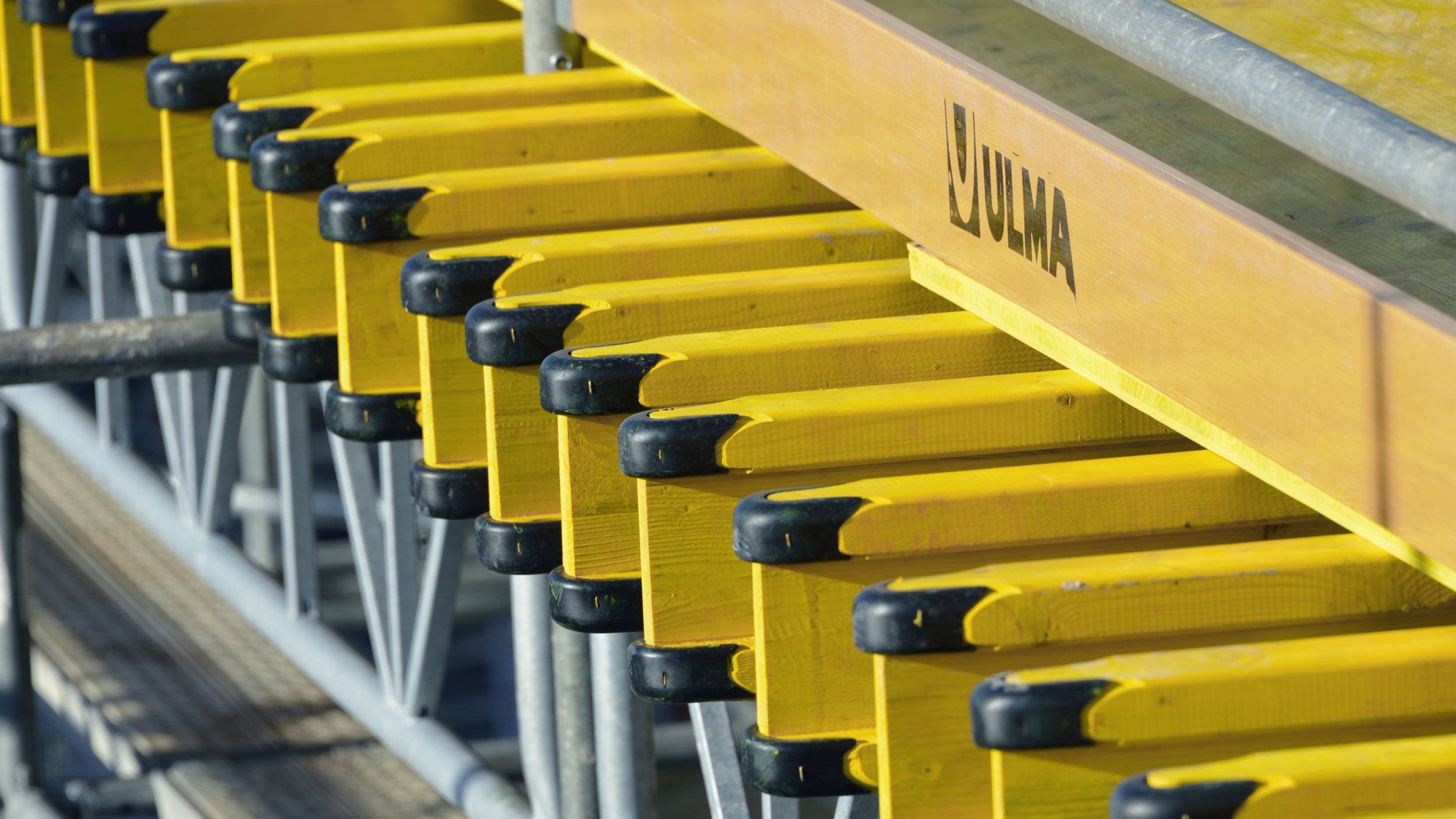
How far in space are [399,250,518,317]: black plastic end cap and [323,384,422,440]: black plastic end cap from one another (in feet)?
0.83

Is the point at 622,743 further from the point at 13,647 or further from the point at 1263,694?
the point at 13,647

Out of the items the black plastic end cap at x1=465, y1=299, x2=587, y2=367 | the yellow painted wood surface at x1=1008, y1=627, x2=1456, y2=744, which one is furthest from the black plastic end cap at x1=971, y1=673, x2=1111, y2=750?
the black plastic end cap at x1=465, y1=299, x2=587, y2=367

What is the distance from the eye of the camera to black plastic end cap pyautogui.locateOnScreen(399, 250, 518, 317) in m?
2.44

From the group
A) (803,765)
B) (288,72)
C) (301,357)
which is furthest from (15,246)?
(803,765)

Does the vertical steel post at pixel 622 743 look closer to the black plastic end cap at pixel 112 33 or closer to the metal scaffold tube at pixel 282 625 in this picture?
the metal scaffold tube at pixel 282 625

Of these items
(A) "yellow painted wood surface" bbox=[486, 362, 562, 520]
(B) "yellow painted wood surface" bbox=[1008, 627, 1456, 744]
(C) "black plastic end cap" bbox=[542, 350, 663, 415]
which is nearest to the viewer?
(B) "yellow painted wood surface" bbox=[1008, 627, 1456, 744]

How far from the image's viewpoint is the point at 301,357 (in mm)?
2846

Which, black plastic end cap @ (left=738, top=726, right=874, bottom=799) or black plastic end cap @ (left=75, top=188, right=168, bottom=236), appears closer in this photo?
black plastic end cap @ (left=738, top=726, right=874, bottom=799)

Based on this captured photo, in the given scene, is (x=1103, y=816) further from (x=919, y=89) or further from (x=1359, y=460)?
(x=919, y=89)

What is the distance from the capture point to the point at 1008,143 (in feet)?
6.85

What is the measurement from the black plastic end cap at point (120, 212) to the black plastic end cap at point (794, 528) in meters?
1.97

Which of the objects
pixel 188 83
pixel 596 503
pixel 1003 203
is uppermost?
pixel 188 83

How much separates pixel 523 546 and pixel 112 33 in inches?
59.1

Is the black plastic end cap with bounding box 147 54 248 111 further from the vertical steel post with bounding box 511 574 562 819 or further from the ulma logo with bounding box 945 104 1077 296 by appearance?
the ulma logo with bounding box 945 104 1077 296
